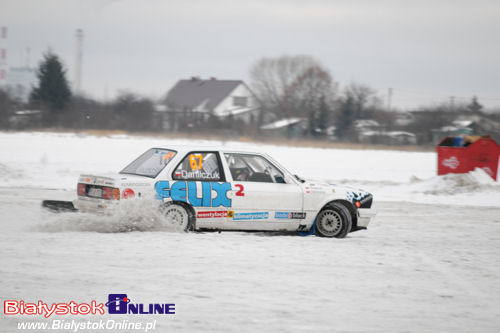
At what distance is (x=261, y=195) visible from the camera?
9.45 m

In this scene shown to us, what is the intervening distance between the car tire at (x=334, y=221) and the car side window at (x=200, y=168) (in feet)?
5.40

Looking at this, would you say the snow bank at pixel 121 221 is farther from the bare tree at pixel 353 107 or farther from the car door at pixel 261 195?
the bare tree at pixel 353 107

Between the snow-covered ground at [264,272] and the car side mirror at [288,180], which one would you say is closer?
the snow-covered ground at [264,272]

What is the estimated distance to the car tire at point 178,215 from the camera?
358 inches

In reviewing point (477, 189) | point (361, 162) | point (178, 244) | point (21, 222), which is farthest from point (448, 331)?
point (361, 162)

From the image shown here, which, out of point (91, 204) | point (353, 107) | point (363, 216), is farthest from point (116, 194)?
point (353, 107)

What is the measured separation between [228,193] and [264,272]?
2.44 meters

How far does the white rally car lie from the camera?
29.7 ft

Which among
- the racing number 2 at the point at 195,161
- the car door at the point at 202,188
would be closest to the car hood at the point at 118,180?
the car door at the point at 202,188

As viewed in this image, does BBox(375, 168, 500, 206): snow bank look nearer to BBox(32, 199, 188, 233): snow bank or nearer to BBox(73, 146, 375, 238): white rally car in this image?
BBox(73, 146, 375, 238): white rally car

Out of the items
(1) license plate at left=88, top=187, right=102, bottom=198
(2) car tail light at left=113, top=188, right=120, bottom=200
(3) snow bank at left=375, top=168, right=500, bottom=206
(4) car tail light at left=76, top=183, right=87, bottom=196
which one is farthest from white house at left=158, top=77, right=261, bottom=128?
(2) car tail light at left=113, top=188, right=120, bottom=200

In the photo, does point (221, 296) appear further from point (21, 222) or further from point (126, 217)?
point (21, 222)

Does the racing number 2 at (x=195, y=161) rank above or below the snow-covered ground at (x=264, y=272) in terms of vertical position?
above

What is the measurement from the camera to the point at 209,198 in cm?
922
